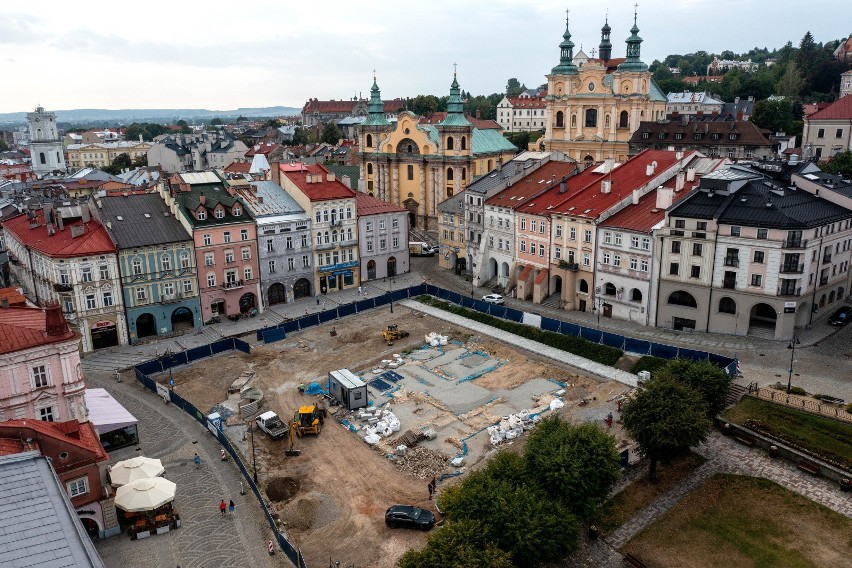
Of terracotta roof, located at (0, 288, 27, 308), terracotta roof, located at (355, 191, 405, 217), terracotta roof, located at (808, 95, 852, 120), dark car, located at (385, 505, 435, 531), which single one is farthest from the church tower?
terracotta roof, located at (808, 95, 852, 120)

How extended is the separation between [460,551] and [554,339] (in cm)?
3500

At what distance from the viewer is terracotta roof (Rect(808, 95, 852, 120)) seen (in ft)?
325

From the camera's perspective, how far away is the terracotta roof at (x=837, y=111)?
98.9 metres

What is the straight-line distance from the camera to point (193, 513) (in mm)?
37719

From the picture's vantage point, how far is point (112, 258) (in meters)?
61.1

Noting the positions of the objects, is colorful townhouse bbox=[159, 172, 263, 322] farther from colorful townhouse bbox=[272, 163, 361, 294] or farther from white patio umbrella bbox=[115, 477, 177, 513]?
white patio umbrella bbox=[115, 477, 177, 513]

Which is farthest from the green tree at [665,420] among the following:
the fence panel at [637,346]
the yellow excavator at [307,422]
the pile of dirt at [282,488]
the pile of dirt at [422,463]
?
the yellow excavator at [307,422]

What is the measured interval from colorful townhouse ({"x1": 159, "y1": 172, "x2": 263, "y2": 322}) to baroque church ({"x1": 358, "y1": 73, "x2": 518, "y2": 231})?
37.7 metres

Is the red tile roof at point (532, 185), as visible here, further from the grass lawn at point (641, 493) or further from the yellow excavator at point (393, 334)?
the grass lawn at point (641, 493)

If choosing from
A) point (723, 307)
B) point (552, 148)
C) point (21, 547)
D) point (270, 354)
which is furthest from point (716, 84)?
point (21, 547)

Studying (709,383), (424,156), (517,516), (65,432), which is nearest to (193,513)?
(65,432)

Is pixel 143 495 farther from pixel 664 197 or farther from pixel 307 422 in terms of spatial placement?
pixel 664 197

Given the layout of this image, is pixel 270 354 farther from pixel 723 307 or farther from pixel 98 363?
pixel 723 307

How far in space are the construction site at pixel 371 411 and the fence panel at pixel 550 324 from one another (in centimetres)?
458
